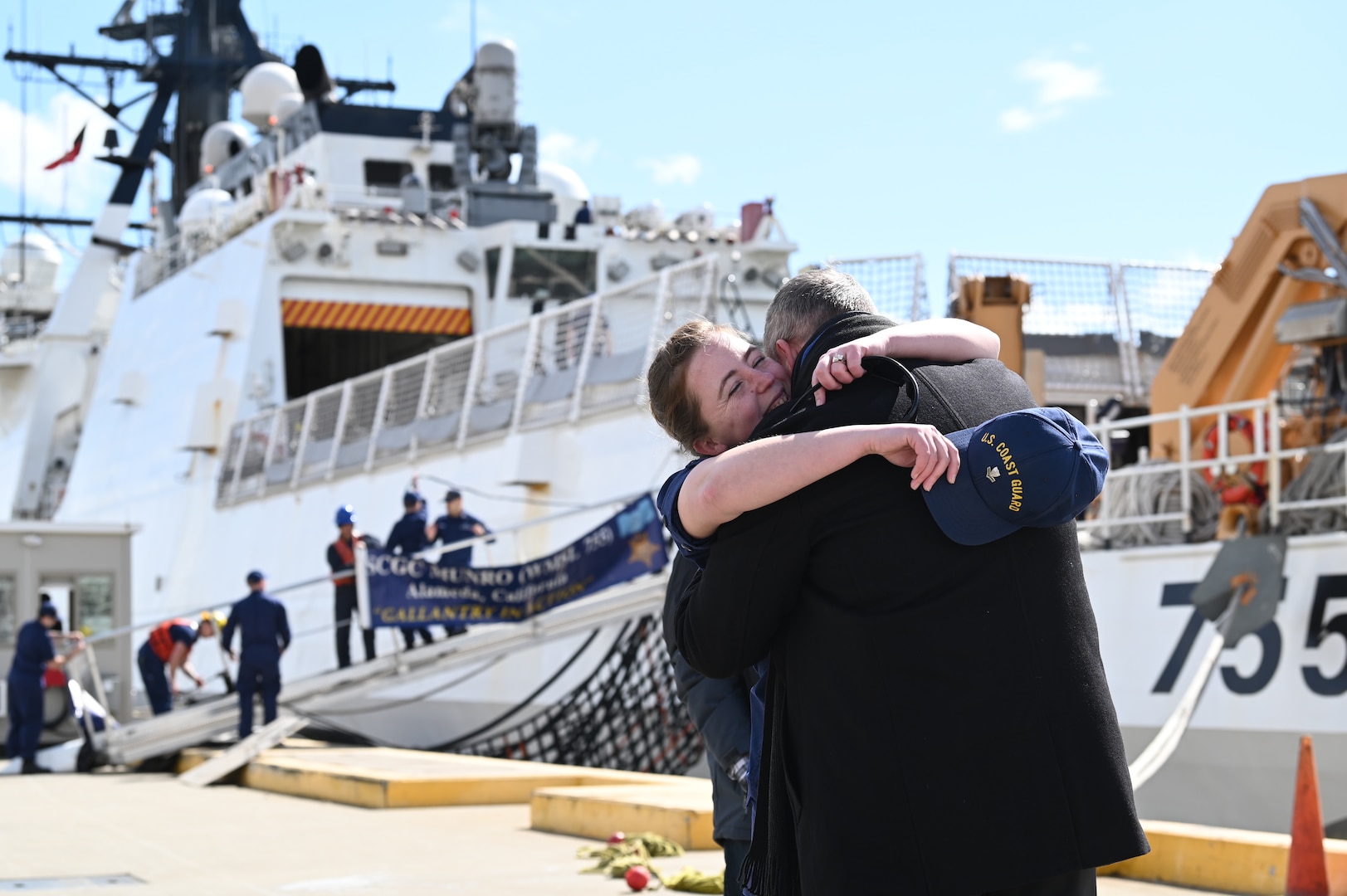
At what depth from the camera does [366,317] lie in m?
19.6

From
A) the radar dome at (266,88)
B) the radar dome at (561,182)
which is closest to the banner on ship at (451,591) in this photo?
the radar dome at (561,182)

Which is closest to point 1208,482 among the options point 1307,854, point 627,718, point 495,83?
point 627,718

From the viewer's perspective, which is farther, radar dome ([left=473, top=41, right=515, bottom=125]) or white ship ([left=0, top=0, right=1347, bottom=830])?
Answer: radar dome ([left=473, top=41, right=515, bottom=125])

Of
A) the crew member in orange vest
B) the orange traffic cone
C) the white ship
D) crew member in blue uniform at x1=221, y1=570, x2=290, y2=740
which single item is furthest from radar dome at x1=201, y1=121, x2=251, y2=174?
the orange traffic cone

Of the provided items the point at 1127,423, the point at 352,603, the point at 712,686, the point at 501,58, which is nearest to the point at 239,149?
the point at 501,58

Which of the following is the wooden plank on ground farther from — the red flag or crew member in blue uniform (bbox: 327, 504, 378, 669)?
the red flag

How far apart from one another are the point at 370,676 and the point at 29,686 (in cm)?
255

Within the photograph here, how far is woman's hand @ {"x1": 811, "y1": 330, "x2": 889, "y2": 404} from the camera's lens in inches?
90.0

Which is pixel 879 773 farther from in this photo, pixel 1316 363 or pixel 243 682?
pixel 243 682

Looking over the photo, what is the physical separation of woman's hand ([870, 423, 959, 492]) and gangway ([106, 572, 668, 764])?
9.00 meters

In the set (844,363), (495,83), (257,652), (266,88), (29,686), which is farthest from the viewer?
(266,88)

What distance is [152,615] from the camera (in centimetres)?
2108

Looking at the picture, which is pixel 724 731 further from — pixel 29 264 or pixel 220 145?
pixel 29 264

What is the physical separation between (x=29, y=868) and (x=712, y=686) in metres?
3.93
